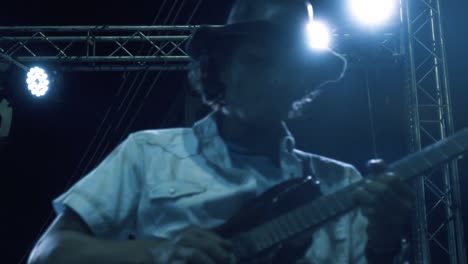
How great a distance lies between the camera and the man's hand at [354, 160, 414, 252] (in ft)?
5.62

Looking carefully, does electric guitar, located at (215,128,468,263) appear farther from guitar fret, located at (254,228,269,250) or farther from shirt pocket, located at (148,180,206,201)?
shirt pocket, located at (148,180,206,201)

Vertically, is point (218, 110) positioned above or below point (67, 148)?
below

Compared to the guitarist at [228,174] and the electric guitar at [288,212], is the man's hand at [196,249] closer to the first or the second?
the guitarist at [228,174]

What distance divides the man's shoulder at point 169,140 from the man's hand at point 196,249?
485 mm

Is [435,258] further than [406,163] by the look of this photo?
Yes

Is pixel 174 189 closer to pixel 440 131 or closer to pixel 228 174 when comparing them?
pixel 228 174

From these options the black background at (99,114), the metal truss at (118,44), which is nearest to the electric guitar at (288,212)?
the black background at (99,114)

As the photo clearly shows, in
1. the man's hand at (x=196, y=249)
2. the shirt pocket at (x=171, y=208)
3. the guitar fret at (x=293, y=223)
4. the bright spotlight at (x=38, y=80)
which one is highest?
the bright spotlight at (x=38, y=80)

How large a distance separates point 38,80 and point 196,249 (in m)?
6.02

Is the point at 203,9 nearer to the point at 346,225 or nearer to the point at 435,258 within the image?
the point at 435,258

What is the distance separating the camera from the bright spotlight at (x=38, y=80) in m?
7.04

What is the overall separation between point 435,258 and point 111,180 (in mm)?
6131

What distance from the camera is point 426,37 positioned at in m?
6.77

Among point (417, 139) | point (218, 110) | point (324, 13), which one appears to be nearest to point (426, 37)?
point (324, 13)
